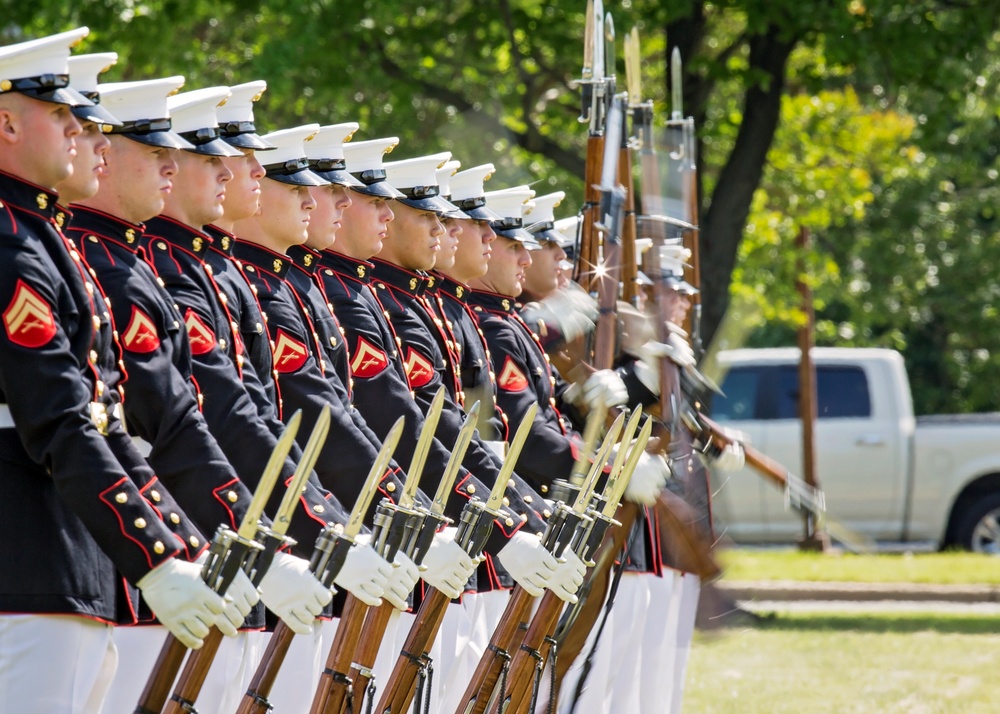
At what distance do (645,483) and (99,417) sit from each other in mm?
1870

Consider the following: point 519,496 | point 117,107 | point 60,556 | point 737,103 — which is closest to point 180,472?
point 60,556

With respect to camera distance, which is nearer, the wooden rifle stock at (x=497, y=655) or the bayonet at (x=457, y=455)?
the bayonet at (x=457, y=455)

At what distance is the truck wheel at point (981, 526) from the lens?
13273 millimetres

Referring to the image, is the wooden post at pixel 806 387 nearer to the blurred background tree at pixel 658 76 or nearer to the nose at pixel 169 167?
the blurred background tree at pixel 658 76

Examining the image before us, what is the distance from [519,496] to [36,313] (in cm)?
202

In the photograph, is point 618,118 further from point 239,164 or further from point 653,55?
point 653,55

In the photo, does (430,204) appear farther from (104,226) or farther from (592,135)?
(104,226)

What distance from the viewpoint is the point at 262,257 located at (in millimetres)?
4168

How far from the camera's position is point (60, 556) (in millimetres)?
2971

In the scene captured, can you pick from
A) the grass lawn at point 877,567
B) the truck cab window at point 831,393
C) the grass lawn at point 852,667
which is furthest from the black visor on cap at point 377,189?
the truck cab window at point 831,393

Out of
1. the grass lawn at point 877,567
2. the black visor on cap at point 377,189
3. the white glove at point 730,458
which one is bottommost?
the grass lawn at point 877,567

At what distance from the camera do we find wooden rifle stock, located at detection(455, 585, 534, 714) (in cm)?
392

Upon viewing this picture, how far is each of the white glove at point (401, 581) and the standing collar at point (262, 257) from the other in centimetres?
112

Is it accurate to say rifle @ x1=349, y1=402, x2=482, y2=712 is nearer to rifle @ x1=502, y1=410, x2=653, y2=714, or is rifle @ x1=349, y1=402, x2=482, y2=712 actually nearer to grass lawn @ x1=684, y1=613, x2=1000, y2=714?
rifle @ x1=502, y1=410, x2=653, y2=714
